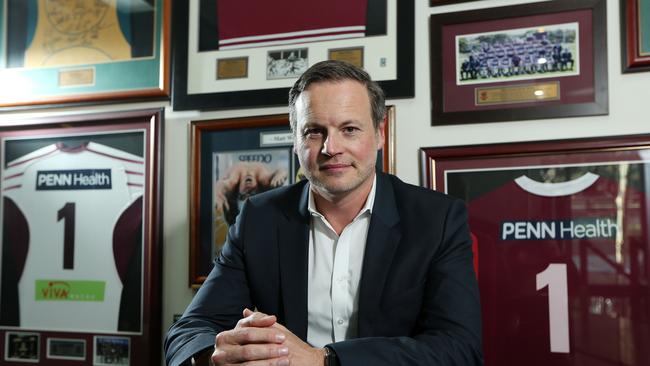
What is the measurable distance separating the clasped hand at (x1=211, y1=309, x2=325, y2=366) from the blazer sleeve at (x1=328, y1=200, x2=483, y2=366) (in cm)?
7

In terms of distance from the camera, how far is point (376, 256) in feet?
4.78

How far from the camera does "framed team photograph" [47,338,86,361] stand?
231 cm

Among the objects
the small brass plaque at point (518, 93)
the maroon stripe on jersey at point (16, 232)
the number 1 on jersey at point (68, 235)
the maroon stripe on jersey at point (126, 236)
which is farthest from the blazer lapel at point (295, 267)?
the maroon stripe on jersey at point (16, 232)

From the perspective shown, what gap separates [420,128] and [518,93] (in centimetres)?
37

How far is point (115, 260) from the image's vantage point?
230 centimetres

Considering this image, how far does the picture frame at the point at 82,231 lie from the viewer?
7.41 feet

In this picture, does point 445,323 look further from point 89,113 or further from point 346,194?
point 89,113

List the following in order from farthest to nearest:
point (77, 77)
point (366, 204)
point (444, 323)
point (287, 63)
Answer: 1. point (77, 77)
2. point (287, 63)
3. point (366, 204)
4. point (444, 323)

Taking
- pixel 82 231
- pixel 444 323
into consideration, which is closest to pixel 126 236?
pixel 82 231

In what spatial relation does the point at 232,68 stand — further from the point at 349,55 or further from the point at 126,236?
the point at 126,236

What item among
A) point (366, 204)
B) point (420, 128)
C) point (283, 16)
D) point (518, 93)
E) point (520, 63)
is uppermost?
point (283, 16)

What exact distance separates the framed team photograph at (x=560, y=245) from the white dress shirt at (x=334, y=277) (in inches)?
19.4

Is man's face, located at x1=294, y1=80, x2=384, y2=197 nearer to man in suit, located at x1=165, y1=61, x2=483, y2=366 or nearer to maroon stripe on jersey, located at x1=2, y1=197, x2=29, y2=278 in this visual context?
man in suit, located at x1=165, y1=61, x2=483, y2=366

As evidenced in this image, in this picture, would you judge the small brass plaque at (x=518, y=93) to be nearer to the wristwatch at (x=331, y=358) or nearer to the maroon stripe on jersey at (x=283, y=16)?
the maroon stripe on jersey at (x=283, y=16)
